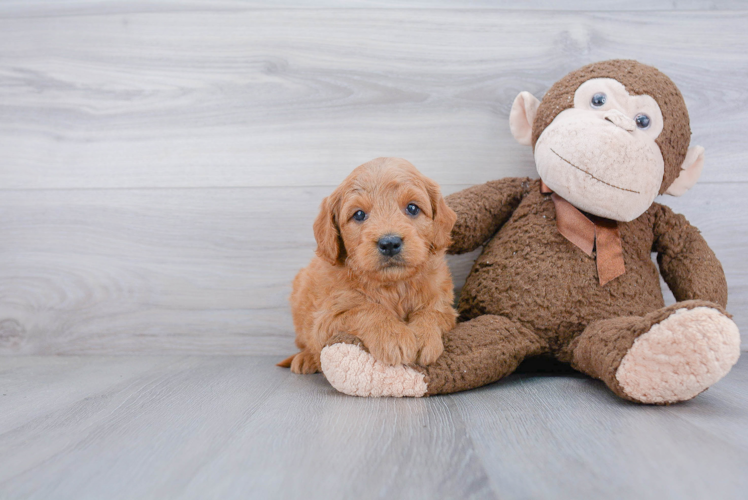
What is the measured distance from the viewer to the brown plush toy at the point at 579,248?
1.12 metres

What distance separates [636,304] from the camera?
1.27m

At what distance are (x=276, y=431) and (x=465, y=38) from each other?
53.4 inches

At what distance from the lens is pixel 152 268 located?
5.56 feet

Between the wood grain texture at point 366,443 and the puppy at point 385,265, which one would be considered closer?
the wood grain texture at point 366,443

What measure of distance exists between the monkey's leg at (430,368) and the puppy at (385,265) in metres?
0.02

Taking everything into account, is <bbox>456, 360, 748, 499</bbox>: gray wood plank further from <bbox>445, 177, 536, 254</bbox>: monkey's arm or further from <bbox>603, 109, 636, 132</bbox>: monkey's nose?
<bbox>603, 109, 636, 132</bbox>: monkey's nose

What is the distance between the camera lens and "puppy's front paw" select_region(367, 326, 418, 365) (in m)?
1.10

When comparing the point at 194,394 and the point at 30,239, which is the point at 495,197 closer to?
the point at 194,394

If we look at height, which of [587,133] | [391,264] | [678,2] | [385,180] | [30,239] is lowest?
[30,239]

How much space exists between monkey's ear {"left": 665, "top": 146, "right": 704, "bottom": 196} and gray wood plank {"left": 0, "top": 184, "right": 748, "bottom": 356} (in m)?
1.06

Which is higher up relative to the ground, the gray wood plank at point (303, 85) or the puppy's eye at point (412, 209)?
the gray wood plank at point (303, 85)

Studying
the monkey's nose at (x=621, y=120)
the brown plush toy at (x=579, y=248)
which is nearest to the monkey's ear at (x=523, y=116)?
the brown plush toy at (x=579, y=248)

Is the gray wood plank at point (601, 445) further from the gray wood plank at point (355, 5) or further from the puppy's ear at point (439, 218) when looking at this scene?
the gray wood plank at point (355, 5)

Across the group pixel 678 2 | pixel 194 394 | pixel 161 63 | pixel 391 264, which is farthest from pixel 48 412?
pixel 678 2
